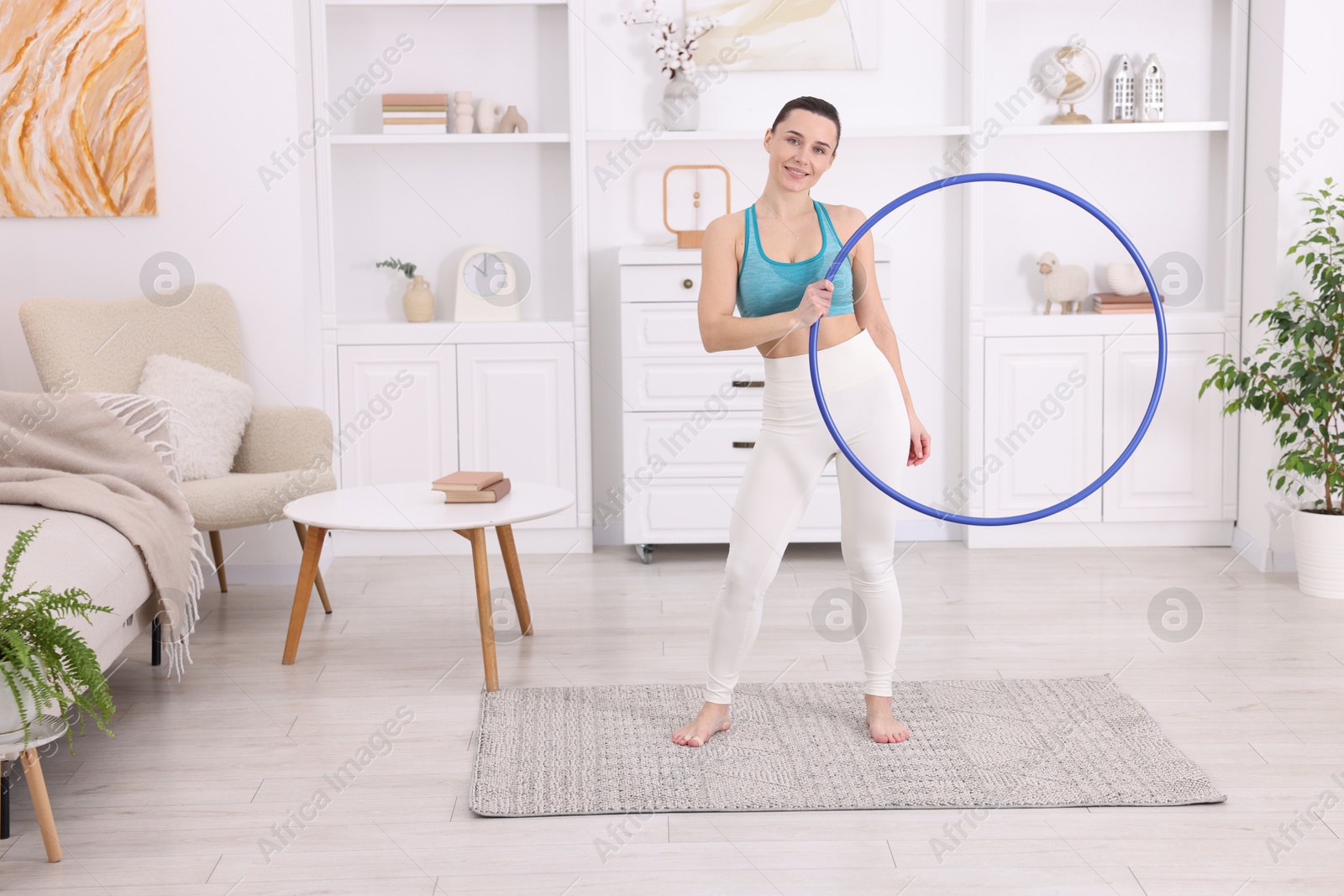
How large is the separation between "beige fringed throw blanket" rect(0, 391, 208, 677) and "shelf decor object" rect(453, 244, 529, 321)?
4.60 ft

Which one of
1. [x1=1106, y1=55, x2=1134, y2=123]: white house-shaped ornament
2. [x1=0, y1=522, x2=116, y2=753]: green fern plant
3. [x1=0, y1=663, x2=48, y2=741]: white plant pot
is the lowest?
[x1=0, y1=663, x2=48, y2=741]: white plant pot

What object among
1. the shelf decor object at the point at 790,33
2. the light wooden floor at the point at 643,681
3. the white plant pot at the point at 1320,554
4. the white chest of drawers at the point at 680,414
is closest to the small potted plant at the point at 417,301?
the white chest of drawers at the point at 680,414

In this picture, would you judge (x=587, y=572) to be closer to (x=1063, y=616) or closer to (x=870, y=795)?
(x=1063, y=616)

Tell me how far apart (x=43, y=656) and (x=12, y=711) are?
0.10 metres

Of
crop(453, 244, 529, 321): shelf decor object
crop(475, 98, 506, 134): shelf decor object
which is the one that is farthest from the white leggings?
crop(475, 98, 506, 134): shelf decor object

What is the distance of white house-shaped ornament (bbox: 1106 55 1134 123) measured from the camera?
4348 millimetres

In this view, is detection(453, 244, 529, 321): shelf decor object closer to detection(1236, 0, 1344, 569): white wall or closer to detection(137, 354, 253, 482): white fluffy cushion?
detection(137, 354, 253, 482): white fluffy cushion

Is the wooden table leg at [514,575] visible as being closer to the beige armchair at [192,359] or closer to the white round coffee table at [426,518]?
the white round coffee table at [426,518]

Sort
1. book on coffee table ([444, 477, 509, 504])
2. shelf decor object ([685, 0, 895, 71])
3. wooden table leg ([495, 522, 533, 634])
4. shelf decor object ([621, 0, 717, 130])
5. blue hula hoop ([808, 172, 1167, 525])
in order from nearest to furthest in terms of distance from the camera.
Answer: blue hula hoop ([808, 172, 1167, 525]) → book on coffee table ([444, 477, 509, 504]) → wooden table leg ([495, 522, 533, 634]) → shelf decor object ([621, 0, 717, 130]) → shelf decor object ([685, 0, 895, 71])

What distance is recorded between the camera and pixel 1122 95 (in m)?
4.36

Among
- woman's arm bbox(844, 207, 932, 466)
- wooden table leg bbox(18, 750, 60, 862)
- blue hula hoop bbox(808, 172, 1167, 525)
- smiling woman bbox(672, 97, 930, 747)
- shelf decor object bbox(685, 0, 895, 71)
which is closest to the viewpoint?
wooden table leg bbox(18, 750, 60, 862)

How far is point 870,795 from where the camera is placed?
93.0 inches

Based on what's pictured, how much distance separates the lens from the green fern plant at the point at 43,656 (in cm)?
201

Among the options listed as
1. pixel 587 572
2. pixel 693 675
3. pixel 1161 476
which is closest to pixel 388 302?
pixel 587 572
